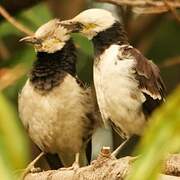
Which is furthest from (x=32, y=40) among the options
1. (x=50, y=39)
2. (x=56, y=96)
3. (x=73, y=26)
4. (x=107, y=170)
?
(x=107, y=170)

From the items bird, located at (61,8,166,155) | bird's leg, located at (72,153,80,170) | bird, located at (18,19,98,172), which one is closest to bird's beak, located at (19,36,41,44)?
bird, located at (18,19,98,172)

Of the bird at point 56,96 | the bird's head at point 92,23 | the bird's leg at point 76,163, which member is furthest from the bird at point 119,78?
the bird at point 56,96

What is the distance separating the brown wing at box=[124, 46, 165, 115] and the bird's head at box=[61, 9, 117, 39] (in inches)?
5.5

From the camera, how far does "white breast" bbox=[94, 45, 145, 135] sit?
2.66 meters

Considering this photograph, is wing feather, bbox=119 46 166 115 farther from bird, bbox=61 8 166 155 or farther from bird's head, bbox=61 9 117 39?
bird's head, bbox=61 9 117 39

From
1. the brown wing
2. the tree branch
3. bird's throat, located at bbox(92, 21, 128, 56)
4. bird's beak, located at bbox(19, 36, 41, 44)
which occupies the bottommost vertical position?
the tree branch

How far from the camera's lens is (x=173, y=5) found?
3.70 metres

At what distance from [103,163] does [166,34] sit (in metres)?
3.19

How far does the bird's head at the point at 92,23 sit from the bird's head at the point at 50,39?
495 millimetres

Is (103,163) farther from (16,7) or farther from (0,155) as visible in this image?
(16,7)

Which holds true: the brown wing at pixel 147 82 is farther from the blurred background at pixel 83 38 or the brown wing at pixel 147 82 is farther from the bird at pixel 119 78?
the blurred background at pixel 83 38

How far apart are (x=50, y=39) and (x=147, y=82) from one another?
79cm

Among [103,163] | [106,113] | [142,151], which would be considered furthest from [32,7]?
[142,151]

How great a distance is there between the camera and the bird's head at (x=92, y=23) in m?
2.81
